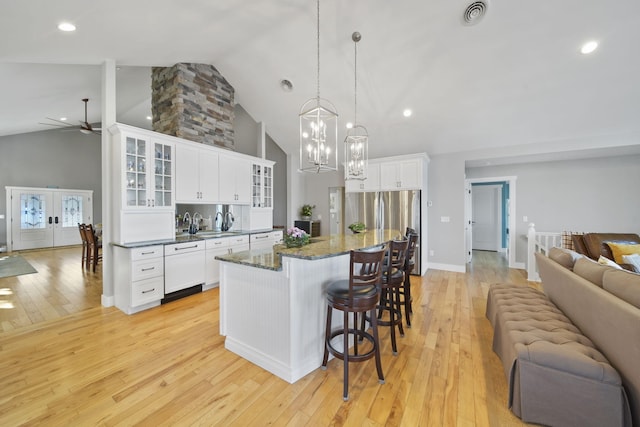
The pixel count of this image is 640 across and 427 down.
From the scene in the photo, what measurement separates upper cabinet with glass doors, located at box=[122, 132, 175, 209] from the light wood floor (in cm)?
150

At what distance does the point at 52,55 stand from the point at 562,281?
598 centimetres

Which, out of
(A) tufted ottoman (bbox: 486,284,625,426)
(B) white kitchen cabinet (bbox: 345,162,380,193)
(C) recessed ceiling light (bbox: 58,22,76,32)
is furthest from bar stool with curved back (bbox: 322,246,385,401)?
(B) white kitchen cabinet (bbox: 345,162,380,193)

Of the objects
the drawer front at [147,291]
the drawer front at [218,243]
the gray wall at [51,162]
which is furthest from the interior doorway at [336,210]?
the gray wall at [51,162]

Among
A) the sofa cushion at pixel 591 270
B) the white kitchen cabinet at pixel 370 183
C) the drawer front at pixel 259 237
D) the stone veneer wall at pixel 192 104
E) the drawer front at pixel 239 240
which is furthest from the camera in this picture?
the white kitchen cabinet at pixel 370 183

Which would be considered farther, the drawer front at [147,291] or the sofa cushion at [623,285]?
the drawer front at [147,291]

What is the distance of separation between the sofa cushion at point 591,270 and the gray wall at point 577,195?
4.13 metres

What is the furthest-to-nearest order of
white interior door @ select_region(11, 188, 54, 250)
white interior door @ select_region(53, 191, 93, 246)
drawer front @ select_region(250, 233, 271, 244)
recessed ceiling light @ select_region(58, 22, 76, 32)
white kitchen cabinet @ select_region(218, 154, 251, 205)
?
white interior door @ select_region(53, 191, 93, 246)
white interior door @ select_region(11, 188, 54, 250)
drawer front @ select_region(250, 233, 271, 244)
white kitchen cabinet @ select_region(218, 154, 251, 205)
recessed ceiling light @ select_region(58, 22, 76, 32)

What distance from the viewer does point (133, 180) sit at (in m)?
3.48

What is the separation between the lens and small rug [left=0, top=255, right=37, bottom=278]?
510 centimetres

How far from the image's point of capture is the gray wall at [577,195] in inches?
198

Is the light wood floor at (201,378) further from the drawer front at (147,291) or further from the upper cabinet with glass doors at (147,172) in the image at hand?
the upper cabinet with glass doors at (147,172)

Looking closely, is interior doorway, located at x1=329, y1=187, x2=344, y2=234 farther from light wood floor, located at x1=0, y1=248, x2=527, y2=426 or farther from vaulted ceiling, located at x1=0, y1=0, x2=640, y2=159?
light wood floor, located at x1=0, y1=248, x2=527, y2=426

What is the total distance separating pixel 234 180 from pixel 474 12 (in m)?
4.22

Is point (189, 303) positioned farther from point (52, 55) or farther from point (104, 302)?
point (52, 55)
